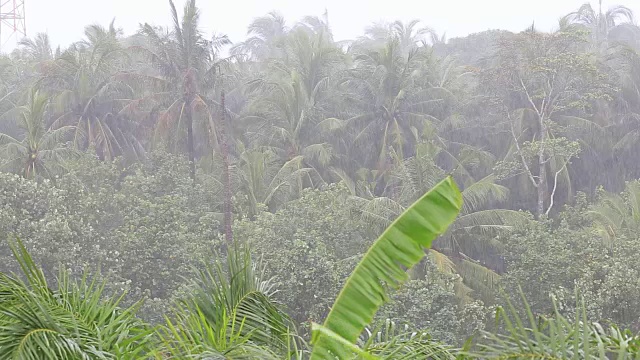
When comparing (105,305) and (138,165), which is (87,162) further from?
(105,305)

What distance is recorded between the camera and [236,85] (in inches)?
1232

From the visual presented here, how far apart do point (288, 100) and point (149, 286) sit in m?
11.3

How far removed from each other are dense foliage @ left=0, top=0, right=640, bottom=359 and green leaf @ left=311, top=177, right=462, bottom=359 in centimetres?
849

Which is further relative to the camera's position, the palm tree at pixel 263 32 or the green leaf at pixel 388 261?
the palm tree at pixel 263 32


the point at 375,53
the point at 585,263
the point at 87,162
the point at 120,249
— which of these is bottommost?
the point at 585,263

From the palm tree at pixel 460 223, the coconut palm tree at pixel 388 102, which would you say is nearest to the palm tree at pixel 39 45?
the coconut palm tree at pixel 388 102

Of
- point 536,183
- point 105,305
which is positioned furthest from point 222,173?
point 105,305

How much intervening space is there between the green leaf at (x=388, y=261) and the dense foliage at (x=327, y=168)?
8487 millimetres

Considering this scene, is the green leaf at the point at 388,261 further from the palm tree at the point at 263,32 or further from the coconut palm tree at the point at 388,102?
the palm tree at the point at 263,32

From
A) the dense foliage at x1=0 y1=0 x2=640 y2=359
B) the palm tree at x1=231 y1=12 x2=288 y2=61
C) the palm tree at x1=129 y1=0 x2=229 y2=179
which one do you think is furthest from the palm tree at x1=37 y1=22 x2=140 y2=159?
the palm tree at x1=231 y1=12 x2=288 y2=61

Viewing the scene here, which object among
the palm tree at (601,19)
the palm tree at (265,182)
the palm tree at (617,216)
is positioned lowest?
the palm tree at (617,216)

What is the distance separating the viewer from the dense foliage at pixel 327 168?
13438mm

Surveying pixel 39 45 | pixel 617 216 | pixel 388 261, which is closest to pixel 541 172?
pixel 617 216

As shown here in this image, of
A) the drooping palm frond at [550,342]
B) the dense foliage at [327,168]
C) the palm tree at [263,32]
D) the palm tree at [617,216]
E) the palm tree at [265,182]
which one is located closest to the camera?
the drooping palm frond at [550,342]
